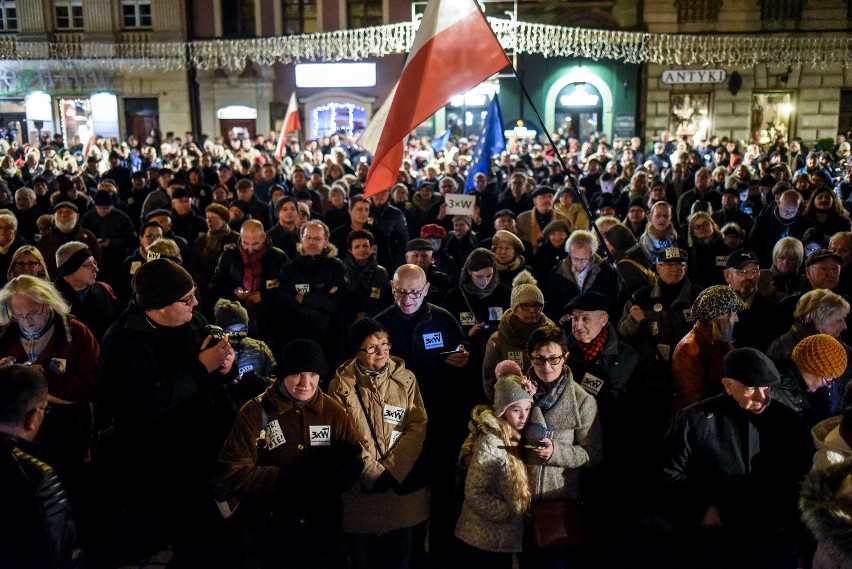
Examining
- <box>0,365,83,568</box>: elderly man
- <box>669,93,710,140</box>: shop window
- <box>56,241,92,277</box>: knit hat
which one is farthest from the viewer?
<box>669,93,710,140</box>: shop window

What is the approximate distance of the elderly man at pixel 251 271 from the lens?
692cm

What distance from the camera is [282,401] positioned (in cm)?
372

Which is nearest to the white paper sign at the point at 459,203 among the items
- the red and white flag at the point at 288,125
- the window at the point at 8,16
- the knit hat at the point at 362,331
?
the knit hat at the point at 362,331

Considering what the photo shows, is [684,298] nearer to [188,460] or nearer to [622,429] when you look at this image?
[622,429]

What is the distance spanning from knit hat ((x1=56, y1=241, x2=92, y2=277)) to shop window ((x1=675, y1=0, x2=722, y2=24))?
84.1 ft

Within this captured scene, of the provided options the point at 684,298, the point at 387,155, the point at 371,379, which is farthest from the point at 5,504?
the point at 684,298

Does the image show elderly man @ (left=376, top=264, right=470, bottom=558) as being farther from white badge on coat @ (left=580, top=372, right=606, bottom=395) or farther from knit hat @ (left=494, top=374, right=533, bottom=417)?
knit hat @ (left=494, top=374, right=533, bottom=417)

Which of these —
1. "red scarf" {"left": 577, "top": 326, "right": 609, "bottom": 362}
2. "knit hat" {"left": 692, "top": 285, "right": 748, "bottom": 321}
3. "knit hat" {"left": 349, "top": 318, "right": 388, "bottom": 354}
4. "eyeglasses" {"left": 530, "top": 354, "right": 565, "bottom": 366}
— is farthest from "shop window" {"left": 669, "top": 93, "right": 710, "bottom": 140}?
"knit hat" {"left": 349, "top": 318, "right": 388, "bottom": 354}

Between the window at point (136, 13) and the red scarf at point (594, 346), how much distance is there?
29.0m

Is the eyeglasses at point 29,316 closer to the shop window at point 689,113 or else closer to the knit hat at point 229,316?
the knit hat at point 229,316

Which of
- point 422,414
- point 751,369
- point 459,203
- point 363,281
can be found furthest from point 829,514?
point 459,203

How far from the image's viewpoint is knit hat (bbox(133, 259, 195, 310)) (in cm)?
346

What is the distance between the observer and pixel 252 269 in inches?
280

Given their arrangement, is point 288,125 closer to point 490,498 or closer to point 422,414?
point 422,414
